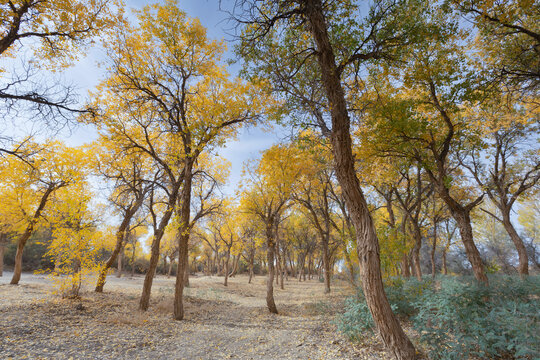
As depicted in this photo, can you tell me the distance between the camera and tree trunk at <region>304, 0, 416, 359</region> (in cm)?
368

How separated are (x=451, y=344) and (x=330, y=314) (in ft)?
17.8

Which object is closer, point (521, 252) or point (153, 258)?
point (153, 258)

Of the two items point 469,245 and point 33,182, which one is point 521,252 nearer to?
point 469,245

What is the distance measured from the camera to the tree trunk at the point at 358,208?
3684 mm

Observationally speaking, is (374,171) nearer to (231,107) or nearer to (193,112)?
(231,107)

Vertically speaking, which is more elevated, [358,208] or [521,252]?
[358,208]

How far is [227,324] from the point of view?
792cm

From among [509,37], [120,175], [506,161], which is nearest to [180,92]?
[120,175]

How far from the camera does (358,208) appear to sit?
168 inches

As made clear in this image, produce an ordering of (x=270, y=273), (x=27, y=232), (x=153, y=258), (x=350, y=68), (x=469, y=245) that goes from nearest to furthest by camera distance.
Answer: (x=350, y=68), (x=469, y=245), (x=153, y=258), (x=270, y=273), (x=27, y=232)

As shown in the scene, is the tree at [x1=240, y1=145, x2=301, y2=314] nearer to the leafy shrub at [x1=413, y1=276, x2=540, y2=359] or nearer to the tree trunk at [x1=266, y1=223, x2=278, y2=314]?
the tree trunk at [x1=266, y1=223, x2=278, y2=314]

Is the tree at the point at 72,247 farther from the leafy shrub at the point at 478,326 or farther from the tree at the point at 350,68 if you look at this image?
the leafy shrub at the point at 478,326

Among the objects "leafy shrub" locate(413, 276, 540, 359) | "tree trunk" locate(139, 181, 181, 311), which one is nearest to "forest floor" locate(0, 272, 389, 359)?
"tree trunk" locate(139, 181, 181, 311)

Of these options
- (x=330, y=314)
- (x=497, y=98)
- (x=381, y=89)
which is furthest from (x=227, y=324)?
(x=497, y=98)
